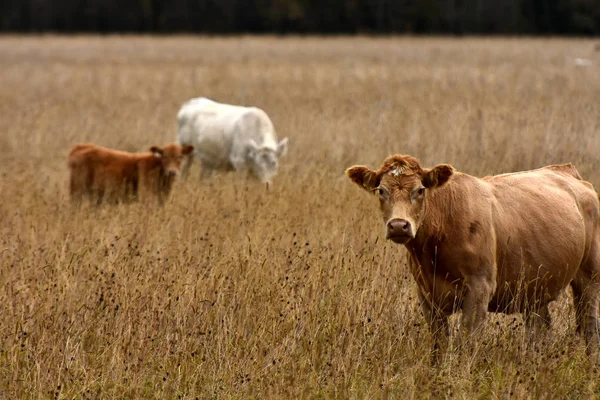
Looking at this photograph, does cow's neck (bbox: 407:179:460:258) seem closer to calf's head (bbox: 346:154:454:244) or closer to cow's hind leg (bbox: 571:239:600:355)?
calf's head (bbox: 346:154:454:244)

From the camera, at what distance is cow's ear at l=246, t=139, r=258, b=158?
453 inches

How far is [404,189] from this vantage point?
4.81 metres

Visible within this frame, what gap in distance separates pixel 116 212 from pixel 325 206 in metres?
1.98

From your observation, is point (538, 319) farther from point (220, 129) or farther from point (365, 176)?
point (220, 129)

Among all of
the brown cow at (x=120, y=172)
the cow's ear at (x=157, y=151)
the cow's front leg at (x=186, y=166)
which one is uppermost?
the cow's ear at (x=157, y=151)

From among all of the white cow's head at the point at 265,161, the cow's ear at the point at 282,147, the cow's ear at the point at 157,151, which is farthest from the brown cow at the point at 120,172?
the cow's ear at the point at 282,147

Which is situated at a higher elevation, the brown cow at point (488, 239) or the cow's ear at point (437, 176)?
the cow's ear at point (437, 176)

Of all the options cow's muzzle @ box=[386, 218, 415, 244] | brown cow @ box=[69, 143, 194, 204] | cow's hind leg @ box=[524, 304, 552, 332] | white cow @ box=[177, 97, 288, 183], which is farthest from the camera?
white cow @ box=[177, 97, 288, 183]

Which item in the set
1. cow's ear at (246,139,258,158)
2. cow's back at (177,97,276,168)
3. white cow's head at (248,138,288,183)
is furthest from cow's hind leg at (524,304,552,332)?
cow's back at (177,97,276,168)

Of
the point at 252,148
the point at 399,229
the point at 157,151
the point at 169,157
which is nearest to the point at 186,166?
the point at 252,148

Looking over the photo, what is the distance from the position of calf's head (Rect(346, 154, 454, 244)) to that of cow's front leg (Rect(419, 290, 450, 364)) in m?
0.53

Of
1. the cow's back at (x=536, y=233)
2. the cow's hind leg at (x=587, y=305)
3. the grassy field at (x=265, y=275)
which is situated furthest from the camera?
the cow's hind leg at (x=587, y=305)

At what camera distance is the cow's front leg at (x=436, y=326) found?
5.05 m

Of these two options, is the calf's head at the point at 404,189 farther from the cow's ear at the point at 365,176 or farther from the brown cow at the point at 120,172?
the brown cow at the point at 120,172
